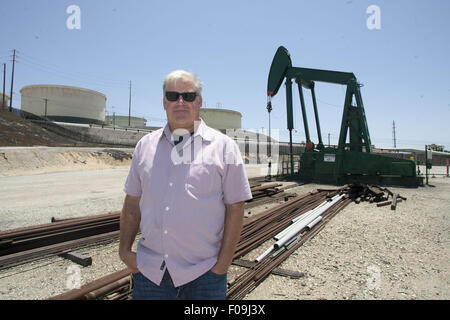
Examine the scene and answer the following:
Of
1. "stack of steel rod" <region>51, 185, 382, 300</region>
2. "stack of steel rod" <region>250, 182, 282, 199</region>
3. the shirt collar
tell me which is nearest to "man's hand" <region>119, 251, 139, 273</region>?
the shirt collar

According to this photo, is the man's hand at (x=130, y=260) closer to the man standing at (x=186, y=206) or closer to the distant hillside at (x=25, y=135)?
the man standing at (x=186, y=206)

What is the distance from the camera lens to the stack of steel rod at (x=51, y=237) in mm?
3943

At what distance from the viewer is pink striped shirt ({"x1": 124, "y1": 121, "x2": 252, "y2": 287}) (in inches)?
55.0

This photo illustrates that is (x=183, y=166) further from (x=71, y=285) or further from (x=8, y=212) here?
(x=8, y=212)

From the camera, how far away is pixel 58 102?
36688 millimetres

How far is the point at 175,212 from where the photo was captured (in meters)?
1.40

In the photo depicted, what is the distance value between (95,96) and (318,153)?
117ft

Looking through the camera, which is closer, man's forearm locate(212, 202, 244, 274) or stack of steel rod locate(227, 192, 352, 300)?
man's forearm locate(212, 202, 244, 274)

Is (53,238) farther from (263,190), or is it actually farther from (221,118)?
(221,118)

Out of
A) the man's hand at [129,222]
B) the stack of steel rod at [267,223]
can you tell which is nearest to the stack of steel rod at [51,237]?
the stack of steel rod at [267,223]

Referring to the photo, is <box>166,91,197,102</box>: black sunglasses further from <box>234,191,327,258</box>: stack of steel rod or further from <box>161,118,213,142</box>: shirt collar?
<box>234,191,327,258</box>: stack of steel rod

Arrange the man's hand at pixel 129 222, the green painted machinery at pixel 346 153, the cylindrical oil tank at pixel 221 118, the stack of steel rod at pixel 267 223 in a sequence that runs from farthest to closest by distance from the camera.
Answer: the cylindrical oil tank at pixel 221 118, the green painted machinery at pixel 346 153, the stack of steel rod at pixel 267 223, the man's hand at pixel 129 222

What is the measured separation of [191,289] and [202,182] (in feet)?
1.79

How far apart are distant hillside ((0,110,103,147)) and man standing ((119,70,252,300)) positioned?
24429 mm
